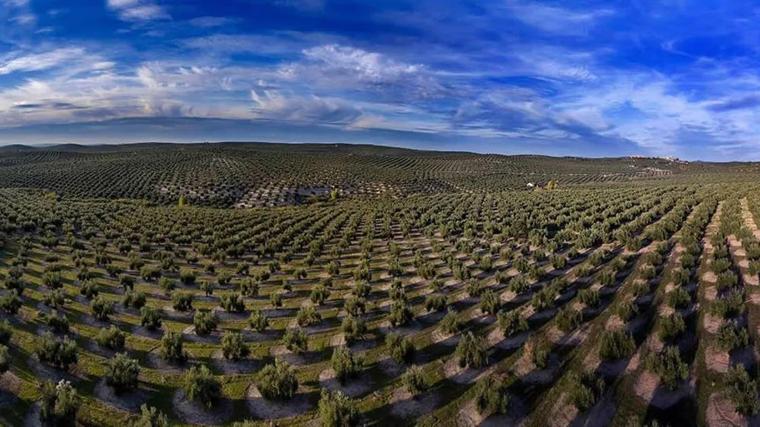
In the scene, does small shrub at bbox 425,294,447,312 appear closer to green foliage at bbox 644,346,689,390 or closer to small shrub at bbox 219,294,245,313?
green foliage at bbox 644,346,689,390

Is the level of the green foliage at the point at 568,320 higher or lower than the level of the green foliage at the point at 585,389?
higher

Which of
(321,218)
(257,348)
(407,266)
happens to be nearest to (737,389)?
(257,348)

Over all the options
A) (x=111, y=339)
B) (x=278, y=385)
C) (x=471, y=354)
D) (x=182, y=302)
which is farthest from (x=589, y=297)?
(x=111, y=339)

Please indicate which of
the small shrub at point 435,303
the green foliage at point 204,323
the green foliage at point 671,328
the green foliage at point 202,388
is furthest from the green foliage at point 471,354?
the green foliage at point 204,323

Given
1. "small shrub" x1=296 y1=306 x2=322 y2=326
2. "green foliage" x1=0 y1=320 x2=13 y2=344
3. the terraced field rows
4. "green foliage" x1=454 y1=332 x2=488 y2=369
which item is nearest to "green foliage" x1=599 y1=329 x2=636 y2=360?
the terraced field rows

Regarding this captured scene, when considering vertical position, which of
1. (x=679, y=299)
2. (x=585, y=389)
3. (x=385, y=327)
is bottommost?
(x=385, y=327)

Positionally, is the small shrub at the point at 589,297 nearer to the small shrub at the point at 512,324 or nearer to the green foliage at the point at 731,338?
the small shrub at the point at 512,324

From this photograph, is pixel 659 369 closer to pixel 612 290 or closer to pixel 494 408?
pixel 494 408

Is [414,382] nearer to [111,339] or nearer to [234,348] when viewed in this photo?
[234,348]
